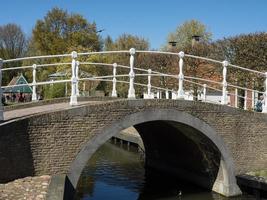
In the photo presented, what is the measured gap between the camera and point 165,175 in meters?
17.7

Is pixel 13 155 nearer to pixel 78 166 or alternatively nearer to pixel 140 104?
pixel 78 166

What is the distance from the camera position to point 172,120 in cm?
1301

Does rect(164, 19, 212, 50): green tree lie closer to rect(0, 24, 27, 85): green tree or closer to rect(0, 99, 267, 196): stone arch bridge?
rect(0, 24, 27, 85): green tree

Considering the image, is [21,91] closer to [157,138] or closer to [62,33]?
[62,33]

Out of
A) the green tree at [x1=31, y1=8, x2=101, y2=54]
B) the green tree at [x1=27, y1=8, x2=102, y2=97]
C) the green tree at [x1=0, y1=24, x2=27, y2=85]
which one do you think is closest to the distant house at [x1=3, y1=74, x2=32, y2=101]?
the green tree at [x1=27, y1=8, x2=102, y2=97]

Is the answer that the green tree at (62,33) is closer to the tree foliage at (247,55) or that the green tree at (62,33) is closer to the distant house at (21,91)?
the distant house at (21,91)

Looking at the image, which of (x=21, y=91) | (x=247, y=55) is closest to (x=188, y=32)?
(x=21, y=91)

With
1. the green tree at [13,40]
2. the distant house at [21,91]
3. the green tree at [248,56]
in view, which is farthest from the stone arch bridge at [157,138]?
the green tree at [13,40]

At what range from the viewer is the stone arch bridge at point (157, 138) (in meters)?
10.1

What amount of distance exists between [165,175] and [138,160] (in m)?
3.71

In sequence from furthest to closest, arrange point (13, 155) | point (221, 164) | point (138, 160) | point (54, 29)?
1. point (54, 29)
2. point (138, 160)
3. point (221, 164)
4. point (13, 155)

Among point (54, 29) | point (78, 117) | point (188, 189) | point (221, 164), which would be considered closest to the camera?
point (78, 117)

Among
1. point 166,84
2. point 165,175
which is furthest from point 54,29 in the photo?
point 165,175

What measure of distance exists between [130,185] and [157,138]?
2820 millimetres
